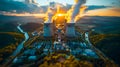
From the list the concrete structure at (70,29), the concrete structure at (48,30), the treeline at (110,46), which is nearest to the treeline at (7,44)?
the concrete structure at (48,30)

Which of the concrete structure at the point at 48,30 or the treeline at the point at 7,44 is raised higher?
the concrete structure at the point at 48,30

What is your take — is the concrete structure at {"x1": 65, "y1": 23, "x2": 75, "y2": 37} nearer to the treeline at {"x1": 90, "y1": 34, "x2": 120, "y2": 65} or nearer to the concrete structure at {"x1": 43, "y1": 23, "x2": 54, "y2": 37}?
the concrete structure at {"x1": 43, "y1": 23, "x2": 54, "y2": 37}

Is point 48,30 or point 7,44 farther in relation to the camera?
point 48,30

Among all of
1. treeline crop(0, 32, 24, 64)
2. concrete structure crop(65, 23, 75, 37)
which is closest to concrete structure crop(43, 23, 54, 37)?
concrete structure crop(65, 23, 75, 37)

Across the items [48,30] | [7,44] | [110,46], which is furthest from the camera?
[48,30]

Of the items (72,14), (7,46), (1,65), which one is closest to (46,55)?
(1,65)

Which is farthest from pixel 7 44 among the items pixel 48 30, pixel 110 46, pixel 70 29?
pixel 110 46

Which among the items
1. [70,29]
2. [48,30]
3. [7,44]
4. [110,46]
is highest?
[48,30]

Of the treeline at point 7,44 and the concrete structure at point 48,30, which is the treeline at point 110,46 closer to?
the concrete structure at point 48,30

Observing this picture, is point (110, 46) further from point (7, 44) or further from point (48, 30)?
point (7, 44)

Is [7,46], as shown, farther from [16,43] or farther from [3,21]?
[3,21]

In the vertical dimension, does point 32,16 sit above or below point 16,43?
above
